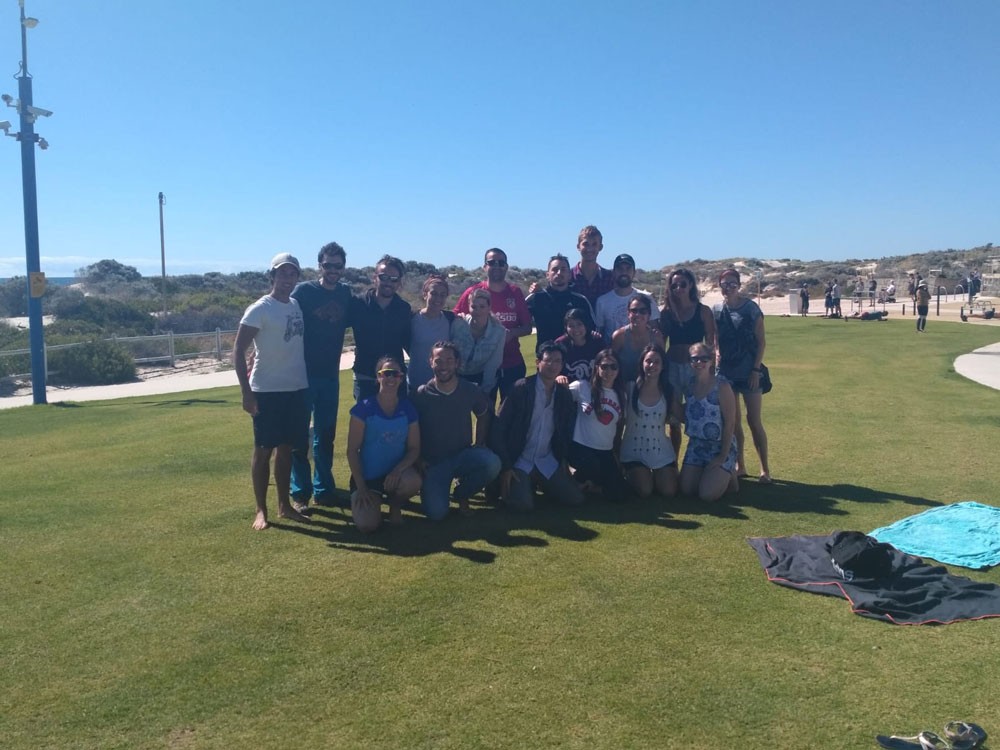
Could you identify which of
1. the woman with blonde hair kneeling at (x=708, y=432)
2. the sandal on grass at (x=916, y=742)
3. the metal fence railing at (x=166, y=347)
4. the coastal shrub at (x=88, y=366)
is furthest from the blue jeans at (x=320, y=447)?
the coastal shrub at (x=88, y=366)

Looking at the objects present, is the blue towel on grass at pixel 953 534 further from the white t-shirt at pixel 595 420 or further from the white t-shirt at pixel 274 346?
the white t-shirt at pixel 274 346

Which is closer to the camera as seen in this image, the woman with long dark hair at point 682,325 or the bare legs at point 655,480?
the bare legs at point 655,480

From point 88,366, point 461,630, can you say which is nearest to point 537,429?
point 461,630

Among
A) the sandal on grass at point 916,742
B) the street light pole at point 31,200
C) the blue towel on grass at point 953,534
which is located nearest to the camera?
the sandal on grass at point 916,742

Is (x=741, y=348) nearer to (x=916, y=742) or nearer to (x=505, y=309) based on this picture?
(x=505, y=309)

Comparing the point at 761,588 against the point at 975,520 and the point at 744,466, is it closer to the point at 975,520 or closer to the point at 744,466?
the point at 975,520

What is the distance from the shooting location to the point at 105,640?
4.00m

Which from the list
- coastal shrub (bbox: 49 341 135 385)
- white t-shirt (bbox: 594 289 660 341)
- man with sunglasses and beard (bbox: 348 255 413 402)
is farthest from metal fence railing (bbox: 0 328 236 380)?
A: white t-shirt (bbox: 594 289 660 341)

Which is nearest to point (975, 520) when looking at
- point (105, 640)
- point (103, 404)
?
point (105, 640)

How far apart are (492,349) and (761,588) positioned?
277 centimetres

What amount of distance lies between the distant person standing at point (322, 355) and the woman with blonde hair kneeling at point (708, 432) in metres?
2.79

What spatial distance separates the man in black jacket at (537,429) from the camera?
624 cm

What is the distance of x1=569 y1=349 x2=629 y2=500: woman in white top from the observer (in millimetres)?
6320

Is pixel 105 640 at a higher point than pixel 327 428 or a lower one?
lower
